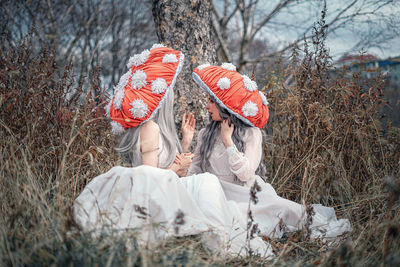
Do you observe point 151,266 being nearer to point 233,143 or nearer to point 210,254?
point 210,254

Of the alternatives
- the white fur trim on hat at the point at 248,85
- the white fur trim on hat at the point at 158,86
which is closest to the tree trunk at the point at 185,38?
the white fur trim on hat at the point at 248,85

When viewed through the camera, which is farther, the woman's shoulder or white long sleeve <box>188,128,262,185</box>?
white long sleeve <box>188,128,262,185</box>

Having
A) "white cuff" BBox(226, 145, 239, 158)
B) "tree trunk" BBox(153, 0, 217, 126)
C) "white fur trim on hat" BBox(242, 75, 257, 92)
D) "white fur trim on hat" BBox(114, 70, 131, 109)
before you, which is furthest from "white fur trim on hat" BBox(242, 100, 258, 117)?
"tree trunk" BBox(153, 0, 217, 126)

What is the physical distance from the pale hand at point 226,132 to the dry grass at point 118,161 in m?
0.63

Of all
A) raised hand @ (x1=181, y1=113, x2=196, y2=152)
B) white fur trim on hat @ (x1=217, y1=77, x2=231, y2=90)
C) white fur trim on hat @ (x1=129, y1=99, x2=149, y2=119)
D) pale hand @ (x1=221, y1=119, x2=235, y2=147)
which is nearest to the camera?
white fur trim on hat @ (x1=129, y1=99, x2=149, y2=119)

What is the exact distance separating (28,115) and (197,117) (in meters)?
1.63

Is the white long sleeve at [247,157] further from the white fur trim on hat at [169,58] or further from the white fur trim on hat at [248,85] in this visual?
the white fur trim on hat at [169,58]

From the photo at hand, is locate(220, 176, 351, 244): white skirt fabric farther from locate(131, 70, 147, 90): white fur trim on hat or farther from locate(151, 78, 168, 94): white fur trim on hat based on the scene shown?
locate(131, 70, 147, 90): white fur trim on hat

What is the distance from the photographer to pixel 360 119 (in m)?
3.39

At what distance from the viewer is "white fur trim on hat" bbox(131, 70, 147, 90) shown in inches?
95.7

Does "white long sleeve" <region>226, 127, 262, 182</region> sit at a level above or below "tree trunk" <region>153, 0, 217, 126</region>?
below

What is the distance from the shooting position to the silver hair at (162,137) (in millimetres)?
2521

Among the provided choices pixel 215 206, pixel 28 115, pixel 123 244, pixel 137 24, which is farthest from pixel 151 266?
pixel 137 24

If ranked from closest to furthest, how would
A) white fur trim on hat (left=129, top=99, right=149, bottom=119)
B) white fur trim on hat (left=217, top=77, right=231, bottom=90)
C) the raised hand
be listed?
white fur trim on hat (left=129, top=99, right=149, bottom=119)
white fur trim on hat (left=217, top=77, right=231, bottom=90)
the raised hand
